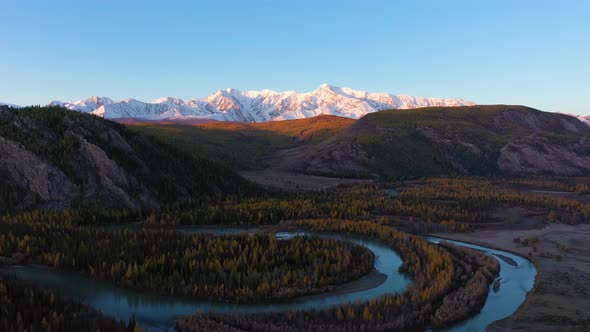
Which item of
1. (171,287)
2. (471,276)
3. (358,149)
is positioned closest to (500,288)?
(471,276)

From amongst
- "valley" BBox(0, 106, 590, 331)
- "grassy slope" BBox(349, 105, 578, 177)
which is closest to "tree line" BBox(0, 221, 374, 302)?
"valley" BBox(0, 106, 590, 331)

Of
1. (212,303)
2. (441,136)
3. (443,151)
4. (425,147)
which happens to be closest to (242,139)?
(425,147)

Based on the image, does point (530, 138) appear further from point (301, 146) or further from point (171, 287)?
point (171, 287)

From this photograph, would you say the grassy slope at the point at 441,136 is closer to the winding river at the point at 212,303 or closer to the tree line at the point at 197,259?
the tree line at the point at 197,259

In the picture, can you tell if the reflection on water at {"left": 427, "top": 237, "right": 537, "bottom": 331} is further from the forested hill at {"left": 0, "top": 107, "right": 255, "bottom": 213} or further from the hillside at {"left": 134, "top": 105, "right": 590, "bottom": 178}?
the hillside at {"left": 134, "top": 105, "right": 590, "bottom": 178}

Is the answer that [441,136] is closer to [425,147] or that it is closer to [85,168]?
[425,147]

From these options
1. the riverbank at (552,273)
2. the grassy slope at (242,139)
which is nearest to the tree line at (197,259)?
the riverbank at (552,273)
